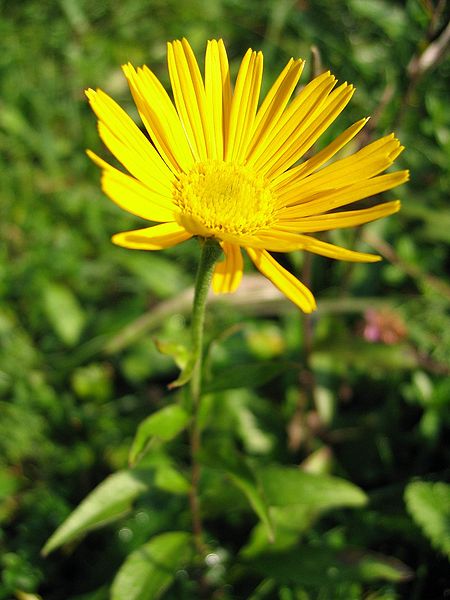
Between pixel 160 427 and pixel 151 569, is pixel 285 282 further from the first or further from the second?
pixel 151 569

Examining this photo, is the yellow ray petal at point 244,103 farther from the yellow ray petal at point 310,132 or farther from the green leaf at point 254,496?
the green leaf at point 254,496

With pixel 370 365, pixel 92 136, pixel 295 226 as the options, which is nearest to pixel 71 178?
pixel 92 136

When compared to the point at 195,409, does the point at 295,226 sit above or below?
above

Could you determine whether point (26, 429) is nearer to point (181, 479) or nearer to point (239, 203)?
point (181, 479)

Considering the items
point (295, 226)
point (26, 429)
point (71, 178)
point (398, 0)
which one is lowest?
point (26, 429)

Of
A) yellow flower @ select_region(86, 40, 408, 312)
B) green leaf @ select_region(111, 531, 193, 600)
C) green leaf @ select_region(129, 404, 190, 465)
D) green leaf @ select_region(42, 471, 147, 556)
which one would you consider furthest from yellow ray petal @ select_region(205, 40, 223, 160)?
green leaf @ select_region(111, 531, 193, 600)

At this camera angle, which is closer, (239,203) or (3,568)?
(239,203)
